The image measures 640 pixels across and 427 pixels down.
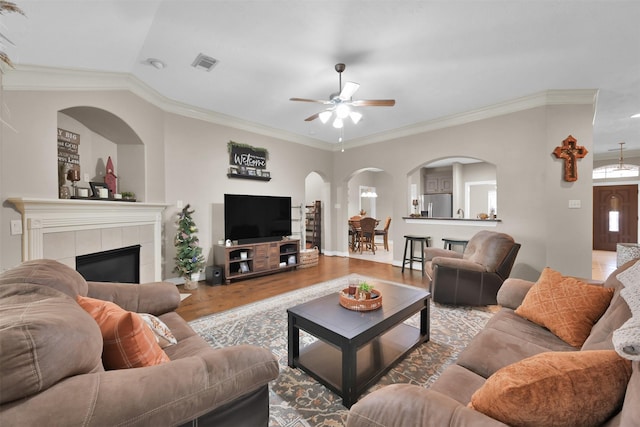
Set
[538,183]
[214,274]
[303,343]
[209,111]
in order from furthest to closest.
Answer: [209,111], [214,274], [538,183], [303,343]

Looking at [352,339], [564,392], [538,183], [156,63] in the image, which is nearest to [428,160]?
[538,183]

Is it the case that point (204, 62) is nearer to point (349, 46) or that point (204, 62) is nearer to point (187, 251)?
point (349, 46)

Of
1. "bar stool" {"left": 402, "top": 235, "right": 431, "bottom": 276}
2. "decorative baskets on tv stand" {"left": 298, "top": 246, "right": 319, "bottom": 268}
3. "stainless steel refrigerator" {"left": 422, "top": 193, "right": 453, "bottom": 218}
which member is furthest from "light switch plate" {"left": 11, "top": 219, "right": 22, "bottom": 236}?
"stainless steel refrigerator" {"left": 422, "top": 193, "right": 453, "bottom": 218}

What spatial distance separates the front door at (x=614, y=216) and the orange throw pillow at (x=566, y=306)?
8.96m

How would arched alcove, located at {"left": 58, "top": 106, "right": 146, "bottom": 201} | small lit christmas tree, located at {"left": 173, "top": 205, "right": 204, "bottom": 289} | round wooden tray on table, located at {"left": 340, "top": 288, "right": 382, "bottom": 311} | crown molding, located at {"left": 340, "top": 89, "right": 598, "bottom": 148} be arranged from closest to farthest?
round wooden tray on table, located at {"left": 340, "top": 288, "right": 382, "bottom": 311}, arched alcove, located at {"left": 58, "top": 106, "right": 146, "bottom": 201}, crown molding, located at {"left": 340, "top": 89, "right": 598, "bottom": 148}, small lit christmas tree, located at {"left": 173, "top": 205, "right": 204, "bottom": 289}

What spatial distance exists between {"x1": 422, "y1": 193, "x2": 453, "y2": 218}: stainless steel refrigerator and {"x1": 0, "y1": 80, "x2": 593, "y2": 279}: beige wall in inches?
156

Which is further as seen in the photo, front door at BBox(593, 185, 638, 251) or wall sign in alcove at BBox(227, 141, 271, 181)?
front door at BBox(593, 185, 638, 251)

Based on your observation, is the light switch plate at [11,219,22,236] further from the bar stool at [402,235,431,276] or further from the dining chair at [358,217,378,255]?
the dining chair at [358,217,378,255]

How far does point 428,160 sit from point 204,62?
3.95 metres

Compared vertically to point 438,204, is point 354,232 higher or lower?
lower

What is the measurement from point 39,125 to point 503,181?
573cm

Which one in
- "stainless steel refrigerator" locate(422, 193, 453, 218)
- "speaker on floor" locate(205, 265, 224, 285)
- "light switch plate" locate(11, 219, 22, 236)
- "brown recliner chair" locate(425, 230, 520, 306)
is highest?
"stainless steel refrigerator" locate(422, 193, 453, 218)

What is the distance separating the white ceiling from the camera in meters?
2.14

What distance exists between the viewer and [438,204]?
8805 mm
